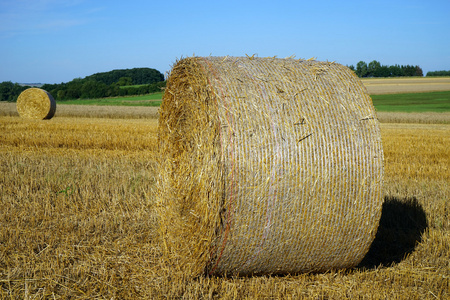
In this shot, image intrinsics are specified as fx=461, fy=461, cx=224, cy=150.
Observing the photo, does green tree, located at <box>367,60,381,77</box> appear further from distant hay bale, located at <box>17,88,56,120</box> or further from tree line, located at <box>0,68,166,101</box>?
distant hay bale, located at <box>17,88,56,120</box>

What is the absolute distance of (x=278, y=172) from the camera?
4.11 metres

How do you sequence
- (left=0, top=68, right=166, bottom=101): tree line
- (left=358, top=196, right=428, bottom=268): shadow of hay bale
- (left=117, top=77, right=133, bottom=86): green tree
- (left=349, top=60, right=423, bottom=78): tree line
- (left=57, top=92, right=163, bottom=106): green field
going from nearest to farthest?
(left=358, top=196, right=428, bottom=268): shadow of hay bale, (left=57, top=92, right=163, bottom=106): green field, (left=0, top=68, right=166, bottom=101): tree line, (left=117, top=77, right=133, bottom=86): green tree, (left=349, top=60, right=423, bottom=78): tree line

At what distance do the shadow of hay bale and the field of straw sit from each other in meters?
0.01

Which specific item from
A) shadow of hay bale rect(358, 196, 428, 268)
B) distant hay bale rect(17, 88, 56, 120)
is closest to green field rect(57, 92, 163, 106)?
distant hay bale rect(17, 88, 56, 120)

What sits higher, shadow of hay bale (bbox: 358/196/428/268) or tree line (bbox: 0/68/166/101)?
tree line (bbox: 0/68/166/101)

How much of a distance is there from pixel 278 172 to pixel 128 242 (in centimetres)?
219

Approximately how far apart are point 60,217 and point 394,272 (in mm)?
4176

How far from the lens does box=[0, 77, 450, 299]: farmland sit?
417 centimetres

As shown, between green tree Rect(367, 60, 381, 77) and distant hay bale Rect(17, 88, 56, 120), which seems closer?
distant hay bale Rect(17, 88, 56, 120)

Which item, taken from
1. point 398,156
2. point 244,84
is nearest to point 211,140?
point 244,84

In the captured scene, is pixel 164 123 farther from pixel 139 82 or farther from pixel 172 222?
pixel 139 82

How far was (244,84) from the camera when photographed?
4453 mm

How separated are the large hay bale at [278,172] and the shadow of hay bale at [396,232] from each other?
0.83 m

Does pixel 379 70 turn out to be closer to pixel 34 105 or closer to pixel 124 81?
pixel 124 81
